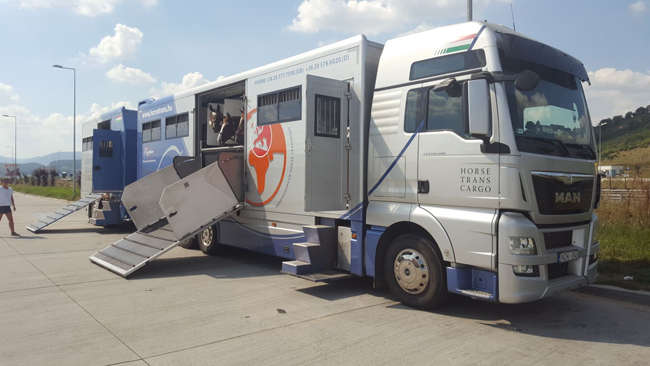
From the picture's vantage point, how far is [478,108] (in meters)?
5.05

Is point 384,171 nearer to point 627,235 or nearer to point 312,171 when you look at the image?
point 312,171

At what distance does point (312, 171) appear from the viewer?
22.0 ft

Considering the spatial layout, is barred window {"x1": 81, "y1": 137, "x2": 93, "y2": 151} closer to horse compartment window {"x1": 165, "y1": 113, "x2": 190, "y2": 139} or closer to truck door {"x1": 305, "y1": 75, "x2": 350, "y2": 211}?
horse compartment window {"x1": 165, "y1": 113, "x2": 190, "y2": 139}

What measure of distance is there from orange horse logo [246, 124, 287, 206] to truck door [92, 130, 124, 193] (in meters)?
7.60

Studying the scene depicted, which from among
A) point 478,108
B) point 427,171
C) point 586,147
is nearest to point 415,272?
point 427,171

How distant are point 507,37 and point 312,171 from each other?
2990mm

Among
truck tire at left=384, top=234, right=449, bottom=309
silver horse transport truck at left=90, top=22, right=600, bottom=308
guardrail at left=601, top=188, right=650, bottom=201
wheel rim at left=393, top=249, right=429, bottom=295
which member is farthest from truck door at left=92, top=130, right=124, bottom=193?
guardrail at left=601, top=188, right=650, bottom=201

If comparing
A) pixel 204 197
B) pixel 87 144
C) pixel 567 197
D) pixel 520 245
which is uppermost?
pixel 87 144

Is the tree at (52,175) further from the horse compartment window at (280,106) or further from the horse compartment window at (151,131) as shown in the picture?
the horse compartment window at (280,106)

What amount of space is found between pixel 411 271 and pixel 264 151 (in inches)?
141

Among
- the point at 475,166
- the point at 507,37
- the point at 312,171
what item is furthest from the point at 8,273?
the point at 507,37

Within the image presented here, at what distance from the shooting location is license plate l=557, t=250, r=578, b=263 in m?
5.28

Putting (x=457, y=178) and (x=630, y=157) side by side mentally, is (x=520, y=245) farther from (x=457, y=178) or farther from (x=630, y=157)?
(x=630, y=157)

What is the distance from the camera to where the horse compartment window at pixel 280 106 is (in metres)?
7.54
